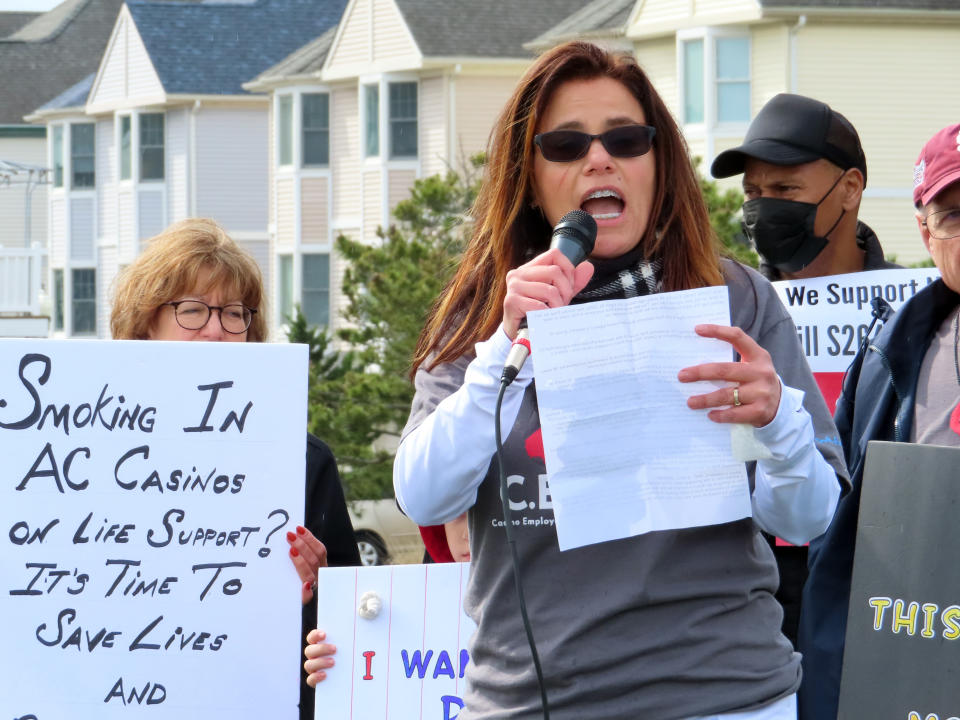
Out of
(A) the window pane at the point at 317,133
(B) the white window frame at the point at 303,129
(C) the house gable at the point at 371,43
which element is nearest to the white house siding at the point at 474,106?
(C) the house gable at the point at 371,43

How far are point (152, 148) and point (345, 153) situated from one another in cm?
925

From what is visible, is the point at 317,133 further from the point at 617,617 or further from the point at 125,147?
the point at 617,617

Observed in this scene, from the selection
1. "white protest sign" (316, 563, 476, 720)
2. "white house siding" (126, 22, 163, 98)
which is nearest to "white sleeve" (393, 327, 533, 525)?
"white protest sign" (316, 563, 476, 720)

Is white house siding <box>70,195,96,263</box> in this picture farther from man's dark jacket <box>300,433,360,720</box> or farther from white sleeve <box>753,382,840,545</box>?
white sleeve <box>753,382,840,545</box>

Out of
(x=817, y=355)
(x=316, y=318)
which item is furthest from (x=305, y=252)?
(x=817, y=355)

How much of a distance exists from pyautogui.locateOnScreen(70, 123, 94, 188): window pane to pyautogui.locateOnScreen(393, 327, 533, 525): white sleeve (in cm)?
4660

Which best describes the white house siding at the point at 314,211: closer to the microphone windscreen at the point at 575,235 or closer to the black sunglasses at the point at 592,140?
the black sunglasses at the point at 592,140

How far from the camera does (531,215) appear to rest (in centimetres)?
323

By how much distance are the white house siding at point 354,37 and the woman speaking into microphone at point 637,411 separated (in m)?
33.8

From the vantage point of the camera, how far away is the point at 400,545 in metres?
25.2

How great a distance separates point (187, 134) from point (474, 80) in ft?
39.3

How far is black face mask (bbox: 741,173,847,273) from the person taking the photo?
519 centimetres

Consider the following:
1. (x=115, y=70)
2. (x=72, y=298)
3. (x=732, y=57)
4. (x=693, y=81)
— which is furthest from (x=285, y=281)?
(x=732, y=57)

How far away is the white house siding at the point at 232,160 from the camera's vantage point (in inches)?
1686
